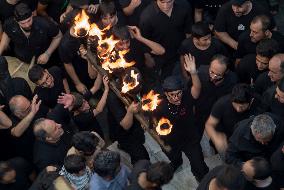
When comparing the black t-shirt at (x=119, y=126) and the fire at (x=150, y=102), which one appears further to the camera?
the black t-shirt at (x=119, y=126)

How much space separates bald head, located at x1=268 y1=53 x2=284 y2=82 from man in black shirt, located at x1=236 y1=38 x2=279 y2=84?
19cm

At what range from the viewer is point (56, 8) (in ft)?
28.2

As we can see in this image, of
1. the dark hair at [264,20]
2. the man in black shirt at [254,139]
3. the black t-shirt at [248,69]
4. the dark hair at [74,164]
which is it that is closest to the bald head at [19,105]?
the dark hair at [74,164]

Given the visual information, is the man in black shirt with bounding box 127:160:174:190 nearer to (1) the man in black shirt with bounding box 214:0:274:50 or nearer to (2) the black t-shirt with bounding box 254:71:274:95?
(2) the black t-shirt with bounding box 254:71:274:95

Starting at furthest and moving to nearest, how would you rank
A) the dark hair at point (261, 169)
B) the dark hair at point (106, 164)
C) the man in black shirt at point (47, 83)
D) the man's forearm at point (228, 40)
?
the man's forearm at point (228, 40) < the man in black shirt at point (47, 83) < the dark hair at point (106, 164) < the dark hair at point (261, 169)

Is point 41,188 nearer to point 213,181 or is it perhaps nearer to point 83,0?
point 213,181

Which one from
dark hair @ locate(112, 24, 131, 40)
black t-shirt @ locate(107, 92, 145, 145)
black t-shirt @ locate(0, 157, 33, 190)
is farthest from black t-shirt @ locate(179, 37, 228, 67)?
black t-shirt @ locate(0, 157, 33, 190)

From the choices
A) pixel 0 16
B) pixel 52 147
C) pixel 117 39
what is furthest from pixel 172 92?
pixel 0 16

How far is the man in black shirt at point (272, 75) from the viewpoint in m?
6.21

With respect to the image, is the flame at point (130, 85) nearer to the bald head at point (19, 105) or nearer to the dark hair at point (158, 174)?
the dark hair at point (158, 174)

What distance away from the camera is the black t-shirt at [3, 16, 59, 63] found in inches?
299

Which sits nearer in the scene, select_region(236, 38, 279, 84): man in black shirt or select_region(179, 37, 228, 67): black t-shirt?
select_region(236, 38, 279, 84): man in black shirt

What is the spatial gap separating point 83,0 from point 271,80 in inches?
132

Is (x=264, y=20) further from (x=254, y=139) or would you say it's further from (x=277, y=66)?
(x=254, y=139)
